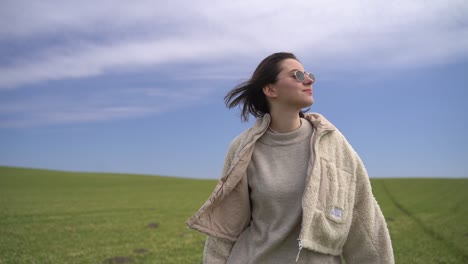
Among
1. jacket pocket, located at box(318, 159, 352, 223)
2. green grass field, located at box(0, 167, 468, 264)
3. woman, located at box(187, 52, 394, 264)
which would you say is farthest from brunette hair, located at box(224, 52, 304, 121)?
green grass field, located at box(0, 167, 468, 264)

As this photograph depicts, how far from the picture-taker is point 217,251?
4.11 meters

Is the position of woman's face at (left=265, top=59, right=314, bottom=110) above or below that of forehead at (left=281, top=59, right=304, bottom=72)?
below

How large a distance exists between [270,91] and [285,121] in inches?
11.2

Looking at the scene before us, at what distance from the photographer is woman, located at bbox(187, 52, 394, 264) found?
384 cm

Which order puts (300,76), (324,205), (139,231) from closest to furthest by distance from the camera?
(324,205), (300,76), (139,231)

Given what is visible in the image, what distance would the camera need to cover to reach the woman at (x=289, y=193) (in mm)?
3836

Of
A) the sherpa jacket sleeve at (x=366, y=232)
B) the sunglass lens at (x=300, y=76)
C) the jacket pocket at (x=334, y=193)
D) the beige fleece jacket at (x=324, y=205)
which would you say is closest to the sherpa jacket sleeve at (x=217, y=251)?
the beige fleece jacket at (x=324, y=205)

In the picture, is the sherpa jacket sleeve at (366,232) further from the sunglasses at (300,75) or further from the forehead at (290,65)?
the forehead at (290,65)

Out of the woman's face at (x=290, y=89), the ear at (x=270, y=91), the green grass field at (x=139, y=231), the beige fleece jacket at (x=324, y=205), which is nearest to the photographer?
the beige fleece jacket at (x=324, y=205)

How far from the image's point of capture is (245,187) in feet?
13.5

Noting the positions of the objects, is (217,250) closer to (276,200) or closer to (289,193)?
(276,200)

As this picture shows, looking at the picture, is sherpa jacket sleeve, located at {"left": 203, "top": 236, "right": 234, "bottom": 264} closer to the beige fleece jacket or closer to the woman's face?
the beige fleece jacket

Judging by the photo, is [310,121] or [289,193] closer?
[289,193]

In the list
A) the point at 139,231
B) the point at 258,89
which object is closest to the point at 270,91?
the point at 258,89
